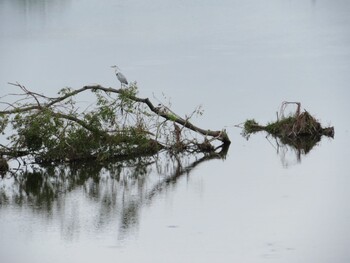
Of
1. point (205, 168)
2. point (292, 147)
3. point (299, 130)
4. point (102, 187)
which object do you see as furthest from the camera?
point (299, 130)

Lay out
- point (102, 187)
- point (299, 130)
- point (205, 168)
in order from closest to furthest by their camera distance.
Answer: point (102, 187) < point (205, 168) < point (299, 130)

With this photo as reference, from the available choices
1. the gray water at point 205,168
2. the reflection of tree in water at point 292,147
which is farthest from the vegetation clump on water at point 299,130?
the gray water at point 205,168

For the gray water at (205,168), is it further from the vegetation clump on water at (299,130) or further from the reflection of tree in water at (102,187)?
the vegetation clump on water at (299,130)

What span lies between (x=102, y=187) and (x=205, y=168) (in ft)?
7.47

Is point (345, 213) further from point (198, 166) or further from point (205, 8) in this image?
point (205, 8)

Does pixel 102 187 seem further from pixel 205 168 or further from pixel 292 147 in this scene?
pixel 292 147

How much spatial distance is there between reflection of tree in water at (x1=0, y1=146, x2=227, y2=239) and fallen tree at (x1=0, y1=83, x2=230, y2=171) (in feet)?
1.00

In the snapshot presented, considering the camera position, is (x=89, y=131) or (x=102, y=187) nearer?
(x=102, y=187)

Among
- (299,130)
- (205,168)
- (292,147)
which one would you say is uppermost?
(299,130)

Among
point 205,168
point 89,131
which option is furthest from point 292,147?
point 89,131

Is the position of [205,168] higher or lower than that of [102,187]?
higher

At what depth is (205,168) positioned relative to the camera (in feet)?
72.4

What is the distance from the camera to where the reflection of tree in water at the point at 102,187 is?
60.0 feet

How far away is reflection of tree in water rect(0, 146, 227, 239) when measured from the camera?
18.3 m
